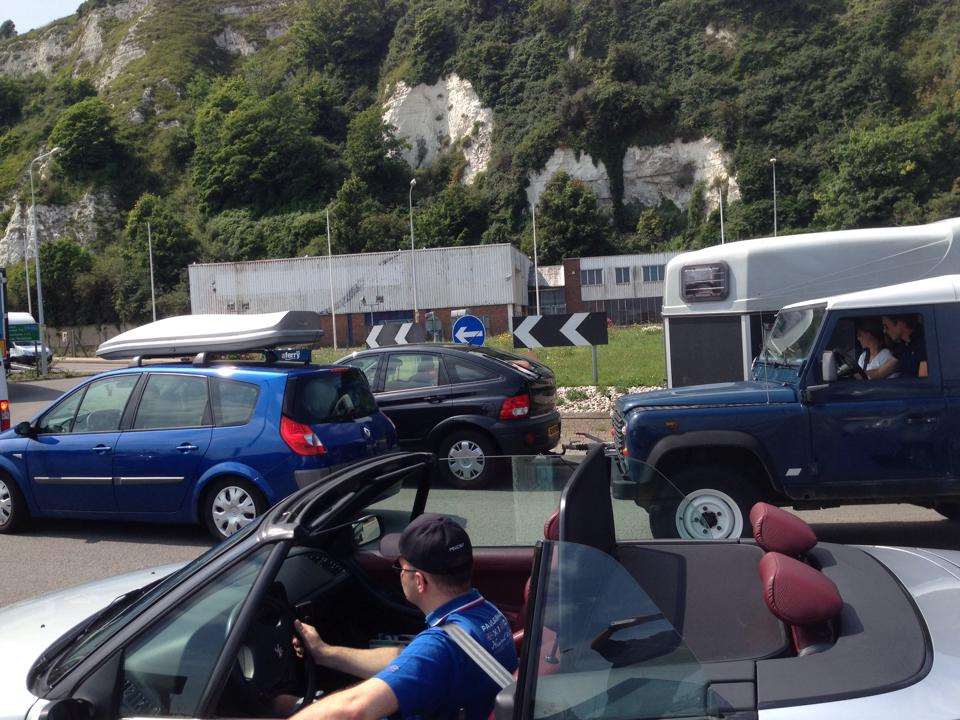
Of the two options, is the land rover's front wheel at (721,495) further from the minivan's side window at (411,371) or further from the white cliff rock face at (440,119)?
the white cliff rock face at (440,119)

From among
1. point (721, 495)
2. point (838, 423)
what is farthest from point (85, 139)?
point (838, 423)

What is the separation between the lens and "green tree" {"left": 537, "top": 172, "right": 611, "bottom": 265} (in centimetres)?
7838

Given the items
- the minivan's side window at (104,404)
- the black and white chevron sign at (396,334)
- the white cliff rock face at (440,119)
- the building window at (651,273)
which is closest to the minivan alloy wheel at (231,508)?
the minivan's side window at (104,404)

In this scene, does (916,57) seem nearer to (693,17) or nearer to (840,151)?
(840,151)

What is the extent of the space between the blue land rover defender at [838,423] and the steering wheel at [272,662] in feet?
13.2

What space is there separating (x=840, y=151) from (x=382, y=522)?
75.8 metres

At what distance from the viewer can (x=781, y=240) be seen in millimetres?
10023

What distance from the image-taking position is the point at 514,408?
10.0 meters

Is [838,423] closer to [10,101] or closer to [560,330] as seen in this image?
[560,330]

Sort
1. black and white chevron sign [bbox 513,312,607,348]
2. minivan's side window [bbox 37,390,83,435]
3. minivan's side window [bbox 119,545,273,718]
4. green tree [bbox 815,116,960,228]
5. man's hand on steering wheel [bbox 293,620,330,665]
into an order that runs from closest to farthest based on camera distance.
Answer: minivan's side window [bbox 119,545,273,718] < man's hand on steering wheel [bbox 293,620,330,665] < minivan's side window [bbox 37,390,83,435] < black and white chevron sign [bbox 513,312,607,348] < green tree [bbox 815,116,960,228]

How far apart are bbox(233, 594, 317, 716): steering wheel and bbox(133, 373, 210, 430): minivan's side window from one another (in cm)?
514

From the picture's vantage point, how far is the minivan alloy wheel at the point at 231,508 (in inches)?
291

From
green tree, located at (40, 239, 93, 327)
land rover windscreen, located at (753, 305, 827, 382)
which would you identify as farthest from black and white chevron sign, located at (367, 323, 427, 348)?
green tree, located at (40, 239, 93, 327)

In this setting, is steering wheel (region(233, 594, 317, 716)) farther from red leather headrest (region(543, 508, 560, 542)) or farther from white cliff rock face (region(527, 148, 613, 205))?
white cliff rock face (region(527, 148, 613, 205))
